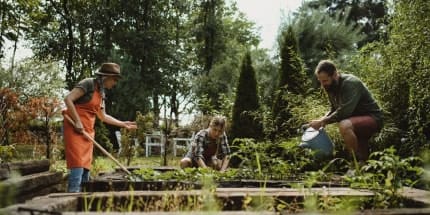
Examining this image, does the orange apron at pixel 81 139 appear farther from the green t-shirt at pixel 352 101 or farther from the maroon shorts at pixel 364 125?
the maroon shorts at pixel 364 125

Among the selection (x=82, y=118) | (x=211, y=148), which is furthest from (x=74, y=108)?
(x=211, y=148)

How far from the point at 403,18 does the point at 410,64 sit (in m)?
0.82

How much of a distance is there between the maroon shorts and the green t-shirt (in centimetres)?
6

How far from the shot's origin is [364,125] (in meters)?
4.90

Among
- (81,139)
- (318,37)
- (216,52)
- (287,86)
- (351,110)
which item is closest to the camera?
(81,139)

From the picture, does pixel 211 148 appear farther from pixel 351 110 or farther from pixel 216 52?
pixel 216 52

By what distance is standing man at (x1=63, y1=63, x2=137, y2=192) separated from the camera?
14.6 ft

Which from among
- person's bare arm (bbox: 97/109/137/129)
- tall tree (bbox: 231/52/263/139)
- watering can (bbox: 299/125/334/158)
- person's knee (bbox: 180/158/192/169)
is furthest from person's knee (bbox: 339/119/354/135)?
tall tree (bbox: 231/52/263/139)

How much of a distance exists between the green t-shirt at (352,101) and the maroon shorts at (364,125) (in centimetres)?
6

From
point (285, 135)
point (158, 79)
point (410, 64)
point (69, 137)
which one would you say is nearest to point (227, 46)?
point (158, 79)

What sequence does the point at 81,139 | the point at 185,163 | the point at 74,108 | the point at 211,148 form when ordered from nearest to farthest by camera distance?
the point at 74,108, the point at 81,139, the point at 185,163, the point at 211,148

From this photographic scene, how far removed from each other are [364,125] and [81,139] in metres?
2.75

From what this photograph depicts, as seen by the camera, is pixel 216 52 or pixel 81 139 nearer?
pixel 81 139

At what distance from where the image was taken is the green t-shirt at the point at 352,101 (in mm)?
4875
